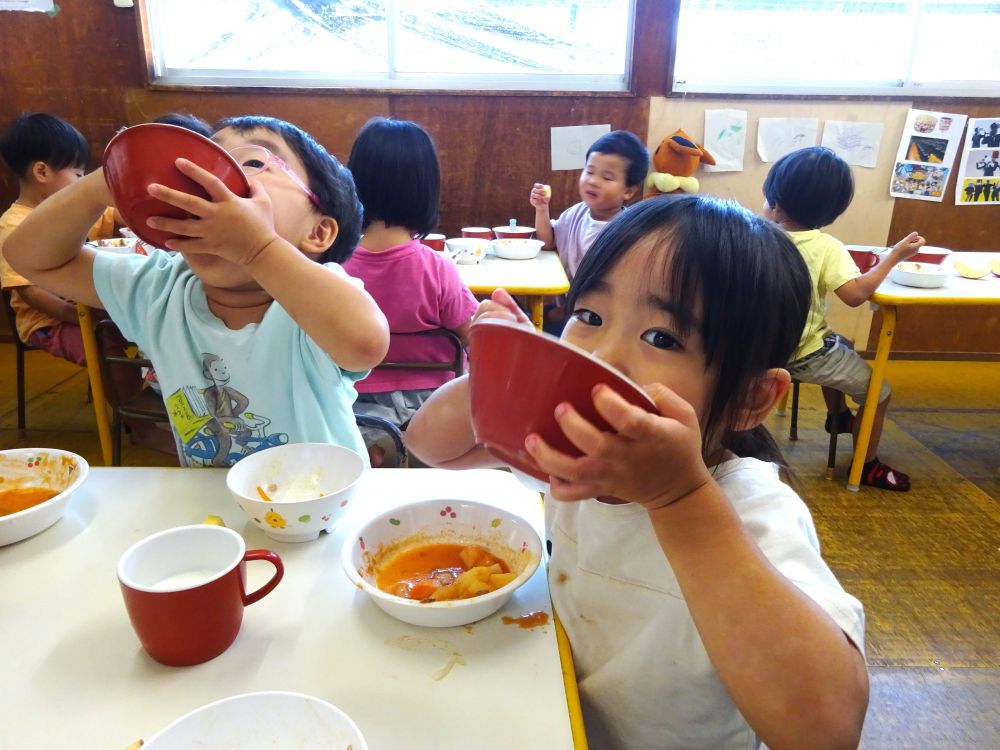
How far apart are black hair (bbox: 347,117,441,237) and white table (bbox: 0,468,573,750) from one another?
1299 millimetres

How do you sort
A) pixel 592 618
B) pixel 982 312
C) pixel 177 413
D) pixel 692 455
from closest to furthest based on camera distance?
pixel 692 455, pixel 592 618, pixel 177 413, pixel 982 312

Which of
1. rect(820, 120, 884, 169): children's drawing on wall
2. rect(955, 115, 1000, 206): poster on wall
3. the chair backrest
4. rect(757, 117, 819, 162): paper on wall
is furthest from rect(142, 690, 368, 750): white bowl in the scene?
rect(955, 115, 1000, 206): poster on wall

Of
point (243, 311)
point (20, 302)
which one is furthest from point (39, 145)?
point (243, 311)

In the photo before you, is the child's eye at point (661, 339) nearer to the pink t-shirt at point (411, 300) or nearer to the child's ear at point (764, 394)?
the child's ear at point (764, 394)

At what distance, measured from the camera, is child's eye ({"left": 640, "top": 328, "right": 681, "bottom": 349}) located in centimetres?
68

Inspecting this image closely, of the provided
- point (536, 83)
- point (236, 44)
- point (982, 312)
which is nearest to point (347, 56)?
point (236, 44)

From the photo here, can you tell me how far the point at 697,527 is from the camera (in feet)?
1.82

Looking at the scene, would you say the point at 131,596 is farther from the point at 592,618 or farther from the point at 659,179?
the point at 659,179

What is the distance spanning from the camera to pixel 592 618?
763mm

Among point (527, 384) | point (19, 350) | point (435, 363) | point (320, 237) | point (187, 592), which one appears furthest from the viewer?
point (19, 350)

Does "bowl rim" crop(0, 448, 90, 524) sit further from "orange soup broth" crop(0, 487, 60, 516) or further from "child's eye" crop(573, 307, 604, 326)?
"child's eye" crop(573, 307, 604, 326)

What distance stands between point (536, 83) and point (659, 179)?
0.86 m

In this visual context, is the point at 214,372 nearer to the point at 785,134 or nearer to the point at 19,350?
the point at 19,350

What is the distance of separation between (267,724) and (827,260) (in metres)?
2.46
